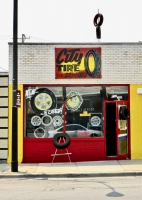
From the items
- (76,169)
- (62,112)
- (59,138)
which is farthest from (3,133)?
(76,169)

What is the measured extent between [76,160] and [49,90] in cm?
295

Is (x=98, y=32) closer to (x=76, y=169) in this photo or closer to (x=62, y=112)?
(x=62, y=112)

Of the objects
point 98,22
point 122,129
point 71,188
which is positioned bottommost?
point 71,188

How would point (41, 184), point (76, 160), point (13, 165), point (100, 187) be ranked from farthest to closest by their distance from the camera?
point (76, 160) → point (13, 165) → point (41, 184) → point (100, 187)

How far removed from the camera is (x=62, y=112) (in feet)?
46.1

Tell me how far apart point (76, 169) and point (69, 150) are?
6.49 ft

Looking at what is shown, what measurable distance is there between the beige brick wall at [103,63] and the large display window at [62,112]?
0.42 metres

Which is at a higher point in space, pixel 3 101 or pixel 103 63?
pixel 103 63

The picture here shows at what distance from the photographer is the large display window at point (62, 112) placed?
14.0 m

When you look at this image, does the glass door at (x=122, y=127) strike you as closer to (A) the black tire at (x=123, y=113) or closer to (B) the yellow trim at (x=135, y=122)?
(A) the black tire at (x=123, y=113)

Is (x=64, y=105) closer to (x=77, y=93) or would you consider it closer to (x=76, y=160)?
(x=77, y=93)

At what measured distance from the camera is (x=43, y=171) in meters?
11.7

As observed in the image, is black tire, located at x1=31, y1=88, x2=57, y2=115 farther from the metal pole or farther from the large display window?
the metal pole

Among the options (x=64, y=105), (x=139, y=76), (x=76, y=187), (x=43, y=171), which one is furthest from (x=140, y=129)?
(x=76, y=187)
